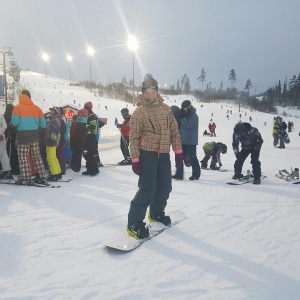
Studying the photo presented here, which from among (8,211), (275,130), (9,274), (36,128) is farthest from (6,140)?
(275,130)

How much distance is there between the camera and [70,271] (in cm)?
283

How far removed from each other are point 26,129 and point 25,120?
0.60 ft

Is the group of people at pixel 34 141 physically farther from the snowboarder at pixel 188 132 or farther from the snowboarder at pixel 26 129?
the snowboarder at pixel 188 132

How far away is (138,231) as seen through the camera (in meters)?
3.50

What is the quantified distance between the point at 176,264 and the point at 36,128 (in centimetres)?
434

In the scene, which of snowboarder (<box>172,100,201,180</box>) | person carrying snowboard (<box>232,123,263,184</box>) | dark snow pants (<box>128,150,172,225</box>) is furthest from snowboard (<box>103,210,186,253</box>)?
person carrying snowboard (<box>232,123,263,184</box>)

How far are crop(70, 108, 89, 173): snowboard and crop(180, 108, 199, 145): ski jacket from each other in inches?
91.7

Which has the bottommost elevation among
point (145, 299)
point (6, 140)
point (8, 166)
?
point (145, 299)

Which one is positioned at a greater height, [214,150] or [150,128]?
[150,128]

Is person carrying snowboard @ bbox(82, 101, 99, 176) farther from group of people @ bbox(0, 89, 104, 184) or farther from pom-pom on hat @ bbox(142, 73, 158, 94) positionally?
pom-pom on hat @ bbox(142, 73, 158, 94)

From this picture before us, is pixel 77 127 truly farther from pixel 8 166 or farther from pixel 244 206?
pixel 244 206

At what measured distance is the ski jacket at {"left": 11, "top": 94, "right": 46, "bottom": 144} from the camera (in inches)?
235

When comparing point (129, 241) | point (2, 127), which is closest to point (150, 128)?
point (129, 241)

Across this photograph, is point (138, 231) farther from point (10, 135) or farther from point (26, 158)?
point (10, 135)
